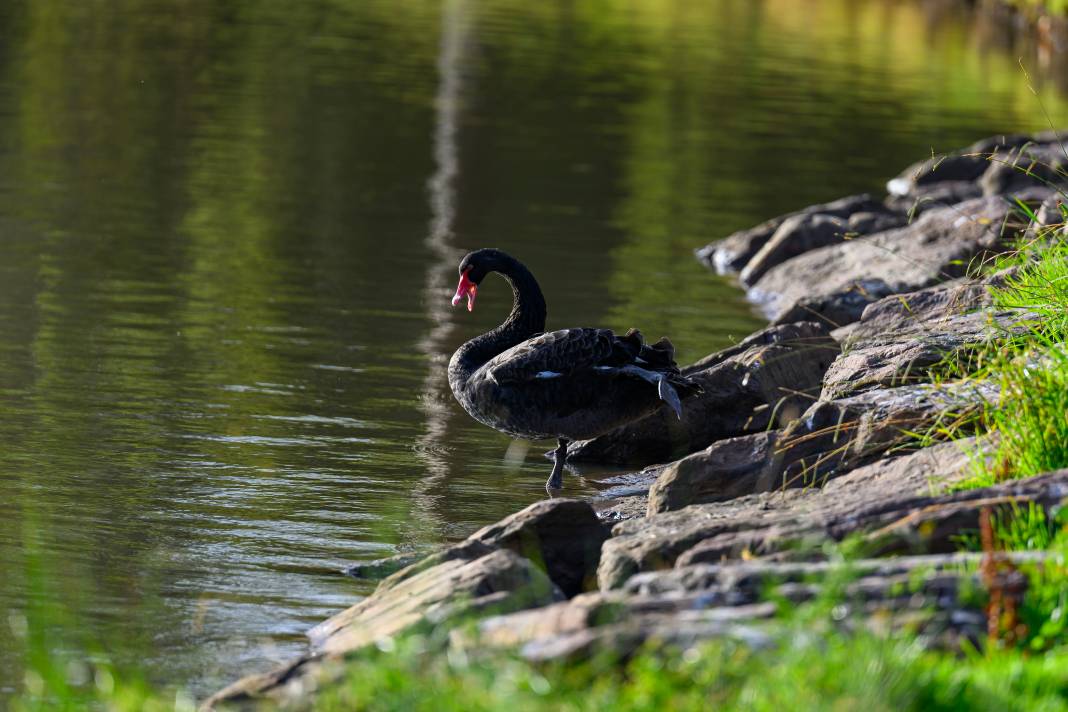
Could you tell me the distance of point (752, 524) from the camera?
268 inches

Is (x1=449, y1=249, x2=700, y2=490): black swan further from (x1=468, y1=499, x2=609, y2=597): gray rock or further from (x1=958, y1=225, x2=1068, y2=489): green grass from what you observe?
(x1=958, y1=225, x2=1068, y2=489): green grass

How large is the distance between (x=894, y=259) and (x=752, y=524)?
31.9 feet

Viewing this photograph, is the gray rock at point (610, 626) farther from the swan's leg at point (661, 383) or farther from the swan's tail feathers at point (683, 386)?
the swan's tail feathers at point (683, 386)

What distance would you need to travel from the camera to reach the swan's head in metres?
10.7

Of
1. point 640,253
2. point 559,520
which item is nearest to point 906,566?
point 559,520

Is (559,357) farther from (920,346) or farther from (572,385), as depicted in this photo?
(920,346)

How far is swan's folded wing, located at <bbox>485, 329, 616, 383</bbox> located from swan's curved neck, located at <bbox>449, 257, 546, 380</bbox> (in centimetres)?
53

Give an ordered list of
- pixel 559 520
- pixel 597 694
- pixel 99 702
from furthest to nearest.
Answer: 1. pixel 559 520
2. pixel 99 702
3. pixel 597 694

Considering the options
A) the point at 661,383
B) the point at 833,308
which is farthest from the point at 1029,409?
the point at 833,308

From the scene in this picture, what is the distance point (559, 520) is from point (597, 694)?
2.97 meters

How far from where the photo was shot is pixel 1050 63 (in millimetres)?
52094

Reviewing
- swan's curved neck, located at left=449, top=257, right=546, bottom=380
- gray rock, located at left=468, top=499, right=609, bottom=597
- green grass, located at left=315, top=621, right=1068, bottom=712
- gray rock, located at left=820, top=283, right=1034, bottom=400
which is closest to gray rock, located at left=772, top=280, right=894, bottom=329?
gray rock, located at left=820, top=283, right=1034, bottom=400

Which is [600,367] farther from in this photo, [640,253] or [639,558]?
[640,253]

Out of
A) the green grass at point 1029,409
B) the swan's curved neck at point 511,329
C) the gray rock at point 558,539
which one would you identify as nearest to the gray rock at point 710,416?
the swan's curved neck at point 511,329
